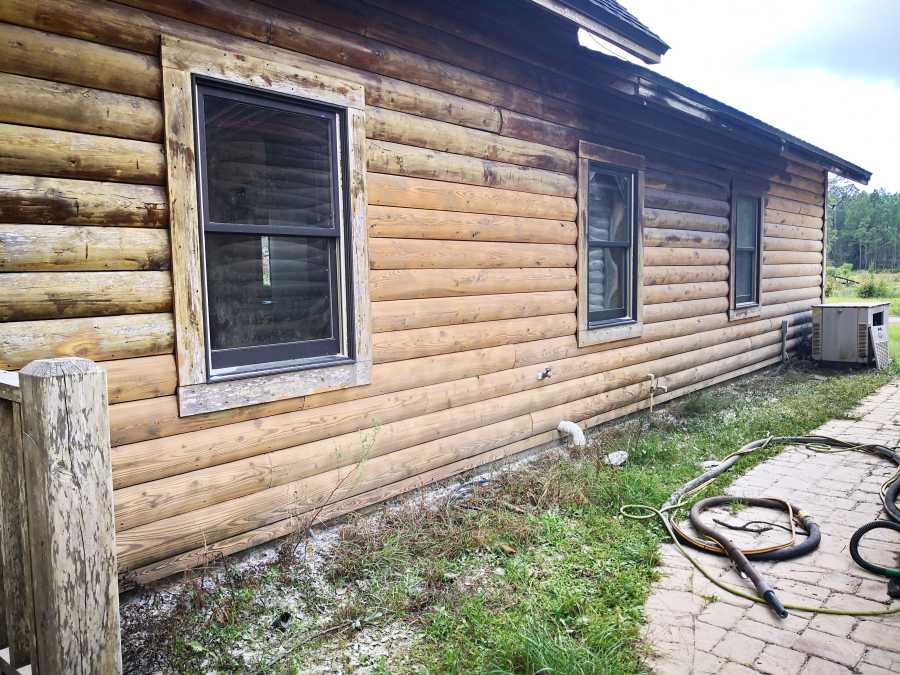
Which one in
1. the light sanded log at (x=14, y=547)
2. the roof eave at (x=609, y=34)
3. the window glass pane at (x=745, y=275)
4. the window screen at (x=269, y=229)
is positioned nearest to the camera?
the light sanded log at (x=14, y=547)

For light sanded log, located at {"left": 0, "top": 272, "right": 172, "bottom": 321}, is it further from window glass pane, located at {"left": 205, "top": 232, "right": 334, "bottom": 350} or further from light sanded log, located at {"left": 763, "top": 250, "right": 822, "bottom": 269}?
light sanded log, located at {"left": 763, "top": 250, "right": 822, "bottom": 269}

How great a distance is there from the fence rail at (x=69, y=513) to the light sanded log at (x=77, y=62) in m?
1.60

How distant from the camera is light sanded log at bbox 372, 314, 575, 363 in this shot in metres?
4.16

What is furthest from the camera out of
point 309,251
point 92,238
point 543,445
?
point 543,445

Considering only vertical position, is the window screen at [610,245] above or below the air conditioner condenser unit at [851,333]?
above

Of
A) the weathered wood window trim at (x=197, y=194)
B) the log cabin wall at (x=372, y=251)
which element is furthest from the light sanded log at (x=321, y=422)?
the weathered wood window trim at (x=197, y=194)

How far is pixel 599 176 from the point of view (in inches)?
254

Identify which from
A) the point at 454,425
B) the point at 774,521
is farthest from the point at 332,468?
the point at 774,521

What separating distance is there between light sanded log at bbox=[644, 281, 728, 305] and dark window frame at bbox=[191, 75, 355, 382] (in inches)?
165

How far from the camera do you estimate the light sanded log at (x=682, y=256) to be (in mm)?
7039

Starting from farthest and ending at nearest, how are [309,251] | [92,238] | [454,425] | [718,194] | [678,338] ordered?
[718,194]
[678,338]
[454,425]
[309,251]
[92,238]

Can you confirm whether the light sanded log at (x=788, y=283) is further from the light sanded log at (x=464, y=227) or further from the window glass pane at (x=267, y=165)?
the window glass pane at (x=267, y=165)

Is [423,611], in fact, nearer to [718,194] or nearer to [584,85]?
[584,85]

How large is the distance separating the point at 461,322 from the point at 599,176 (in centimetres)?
277
